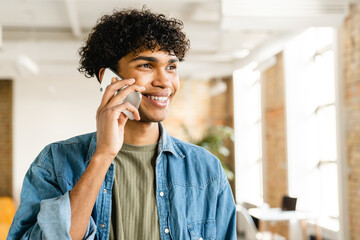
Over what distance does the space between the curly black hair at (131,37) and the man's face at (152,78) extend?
2cm

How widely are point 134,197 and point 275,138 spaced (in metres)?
6.72

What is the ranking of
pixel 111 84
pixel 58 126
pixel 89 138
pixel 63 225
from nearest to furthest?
pixel 63 225, pixel 111 84, pixel 89 138, pixel 58 126

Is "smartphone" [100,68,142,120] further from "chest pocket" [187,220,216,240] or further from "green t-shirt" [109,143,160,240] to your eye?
"chest pocket" [187,220,216,240]

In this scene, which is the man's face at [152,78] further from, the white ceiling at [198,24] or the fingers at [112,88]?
the white ceiling at [198,24]

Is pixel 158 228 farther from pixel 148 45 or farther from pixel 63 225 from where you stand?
pixel 148 45

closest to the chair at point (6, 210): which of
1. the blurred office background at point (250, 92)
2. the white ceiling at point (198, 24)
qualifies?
the blurred office background at point (250, 92)

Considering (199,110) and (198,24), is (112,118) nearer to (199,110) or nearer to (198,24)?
(198,24)

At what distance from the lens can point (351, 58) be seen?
16.7ft

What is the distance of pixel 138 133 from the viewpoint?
1363mm

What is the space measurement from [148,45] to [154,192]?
1.32 ft

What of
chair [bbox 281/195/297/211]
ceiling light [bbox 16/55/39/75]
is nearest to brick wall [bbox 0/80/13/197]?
ceiling light [bbox 16/55/39/75]

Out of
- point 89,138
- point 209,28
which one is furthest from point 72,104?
point 89,138

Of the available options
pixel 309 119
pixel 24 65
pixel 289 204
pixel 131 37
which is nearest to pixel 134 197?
pixel 131 37

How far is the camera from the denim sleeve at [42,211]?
3.64 ft
